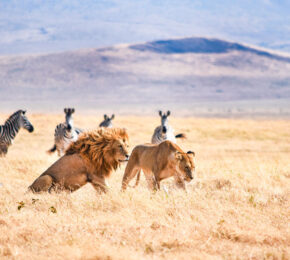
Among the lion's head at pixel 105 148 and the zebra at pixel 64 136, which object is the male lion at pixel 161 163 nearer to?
the lion's head at pixel 105 148

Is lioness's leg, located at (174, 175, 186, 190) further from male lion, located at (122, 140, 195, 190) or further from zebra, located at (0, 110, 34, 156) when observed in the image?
zebra, located at (0, 110, 34, 156)

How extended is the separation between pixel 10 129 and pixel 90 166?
8960mm

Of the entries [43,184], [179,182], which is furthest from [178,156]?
[43,184]

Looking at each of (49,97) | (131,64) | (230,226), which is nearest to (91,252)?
(230,226)

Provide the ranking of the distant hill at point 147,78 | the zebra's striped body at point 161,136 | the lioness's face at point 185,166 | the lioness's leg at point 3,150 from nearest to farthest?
the lioness's face at point 185,166 < the lioness's leg at point 3,150 < the zebra's striped body at point 161,136 < the distant hill at point 147,78

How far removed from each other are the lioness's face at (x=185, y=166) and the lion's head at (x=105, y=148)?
775 millimetres

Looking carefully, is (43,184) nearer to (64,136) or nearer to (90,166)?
(90,166)

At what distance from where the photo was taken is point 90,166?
29.9 feet

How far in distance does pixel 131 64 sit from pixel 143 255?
160 m

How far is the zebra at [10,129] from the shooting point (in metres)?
17.1

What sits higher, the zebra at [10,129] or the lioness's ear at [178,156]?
the lioness's ear at [178,156]

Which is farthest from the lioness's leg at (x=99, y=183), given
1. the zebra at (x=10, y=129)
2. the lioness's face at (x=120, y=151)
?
the zebra at (x=10, y=129)

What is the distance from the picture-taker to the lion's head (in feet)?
29.5

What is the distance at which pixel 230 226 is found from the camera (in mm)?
6773
